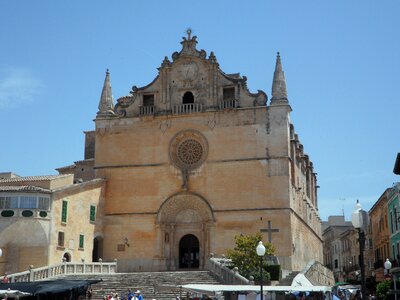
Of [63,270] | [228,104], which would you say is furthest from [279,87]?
[63,270]

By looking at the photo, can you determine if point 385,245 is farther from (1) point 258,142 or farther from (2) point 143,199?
(2) point 143,199

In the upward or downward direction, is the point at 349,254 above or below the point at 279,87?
below

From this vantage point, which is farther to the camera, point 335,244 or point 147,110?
point 335,244

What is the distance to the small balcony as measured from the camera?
1608 inches

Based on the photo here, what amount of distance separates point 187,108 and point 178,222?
7885mm

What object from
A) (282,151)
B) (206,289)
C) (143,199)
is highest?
(282,151)

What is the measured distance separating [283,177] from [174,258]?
925 cm

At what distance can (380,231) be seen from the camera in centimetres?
4716

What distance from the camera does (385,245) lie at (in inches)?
1761

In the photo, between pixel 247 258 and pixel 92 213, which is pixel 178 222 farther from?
pixel 247 258

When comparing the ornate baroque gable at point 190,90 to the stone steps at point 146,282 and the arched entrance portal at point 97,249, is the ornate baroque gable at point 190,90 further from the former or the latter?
the stone steps at point 146,282

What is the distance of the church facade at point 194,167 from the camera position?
128 feet

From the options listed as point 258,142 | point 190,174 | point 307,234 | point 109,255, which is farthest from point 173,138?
point 307,234

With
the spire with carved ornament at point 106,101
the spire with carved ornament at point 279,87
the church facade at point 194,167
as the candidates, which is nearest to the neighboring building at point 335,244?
the church facade at point 194,167
